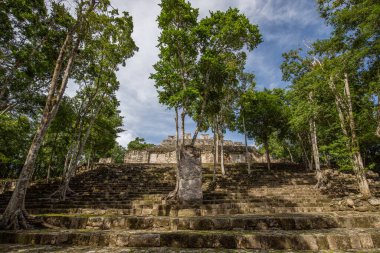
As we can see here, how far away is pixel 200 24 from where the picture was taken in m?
10.7

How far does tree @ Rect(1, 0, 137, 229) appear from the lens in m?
5.61

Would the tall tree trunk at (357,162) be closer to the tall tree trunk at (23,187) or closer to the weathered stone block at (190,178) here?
the weathered stone block at (190,178)

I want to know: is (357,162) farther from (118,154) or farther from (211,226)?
(118,154)

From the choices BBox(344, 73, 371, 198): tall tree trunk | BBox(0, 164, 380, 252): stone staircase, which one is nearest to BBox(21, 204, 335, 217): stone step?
BBox(0, 164, 380, 252): stone staircase

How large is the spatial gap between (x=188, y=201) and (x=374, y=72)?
1159cm

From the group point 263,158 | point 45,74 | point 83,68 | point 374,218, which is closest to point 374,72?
point 374,218

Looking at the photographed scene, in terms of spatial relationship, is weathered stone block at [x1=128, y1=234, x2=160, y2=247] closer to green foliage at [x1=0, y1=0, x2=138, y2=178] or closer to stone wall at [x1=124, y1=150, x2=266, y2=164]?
green foliage at [x1=0, y1=0, x2=138, y2=178]

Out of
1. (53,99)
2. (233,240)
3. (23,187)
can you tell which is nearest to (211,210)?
(233,240)

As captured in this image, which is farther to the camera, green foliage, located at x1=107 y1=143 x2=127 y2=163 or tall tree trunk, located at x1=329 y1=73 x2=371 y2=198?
green foliage, located at x1=107 y1=143 x2=127 y2=163

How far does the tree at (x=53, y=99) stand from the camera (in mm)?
5605

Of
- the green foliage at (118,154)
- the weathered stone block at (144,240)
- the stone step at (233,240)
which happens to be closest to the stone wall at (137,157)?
the green foliage at (118,154)

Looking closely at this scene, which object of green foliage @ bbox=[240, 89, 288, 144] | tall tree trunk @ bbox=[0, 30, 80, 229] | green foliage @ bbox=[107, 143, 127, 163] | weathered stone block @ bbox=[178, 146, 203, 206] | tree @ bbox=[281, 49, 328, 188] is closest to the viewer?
tall tree trunk @ bbox=[0, 30, 80, 229]

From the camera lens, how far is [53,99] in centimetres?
735

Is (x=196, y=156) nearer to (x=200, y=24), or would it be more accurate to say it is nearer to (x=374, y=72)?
(x=200, y=24)
